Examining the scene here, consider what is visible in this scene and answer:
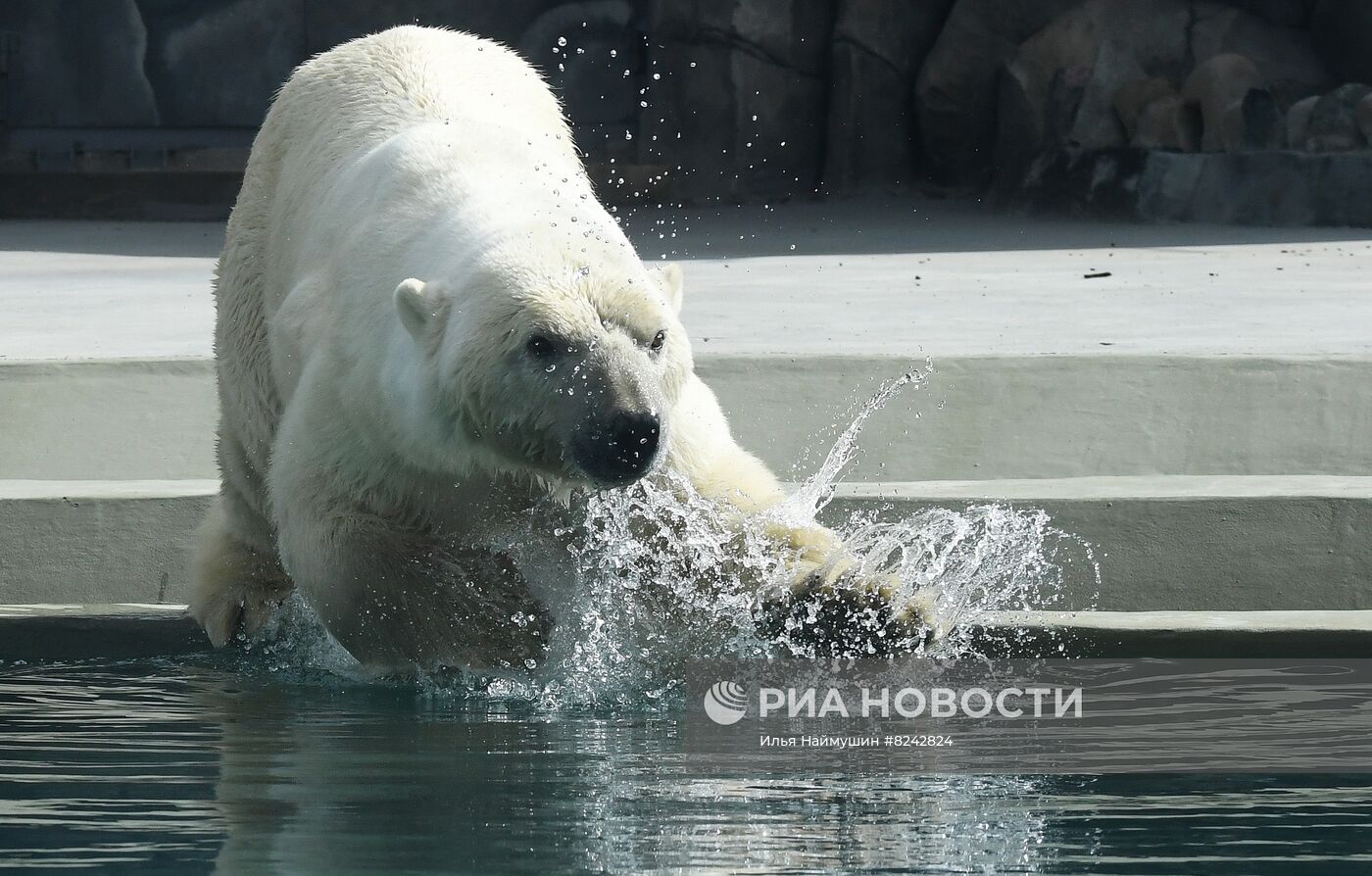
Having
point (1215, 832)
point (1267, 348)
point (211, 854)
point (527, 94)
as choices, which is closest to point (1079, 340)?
point (1267, 348)

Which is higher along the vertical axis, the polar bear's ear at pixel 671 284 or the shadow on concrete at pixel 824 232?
the shadow on concrete at pixel 824 232

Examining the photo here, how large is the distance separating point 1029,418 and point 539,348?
2236mm

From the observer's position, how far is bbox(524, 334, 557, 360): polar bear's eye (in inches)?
110

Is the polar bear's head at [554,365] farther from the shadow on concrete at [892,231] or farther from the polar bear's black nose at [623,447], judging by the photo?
the shadow on concrete at [892,231]

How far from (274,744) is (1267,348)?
3024 millimetres

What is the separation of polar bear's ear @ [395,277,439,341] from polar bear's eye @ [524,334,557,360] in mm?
198

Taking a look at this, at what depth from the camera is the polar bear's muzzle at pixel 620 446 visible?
2721mm

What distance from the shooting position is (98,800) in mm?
2484

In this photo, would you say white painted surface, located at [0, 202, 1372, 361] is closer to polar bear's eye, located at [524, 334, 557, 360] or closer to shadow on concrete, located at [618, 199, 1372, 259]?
shadow on concrete, located at [618, 199, 1372, 259]

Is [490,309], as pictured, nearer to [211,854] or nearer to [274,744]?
[274,744]

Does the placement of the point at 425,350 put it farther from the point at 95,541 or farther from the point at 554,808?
the point at 95,541
